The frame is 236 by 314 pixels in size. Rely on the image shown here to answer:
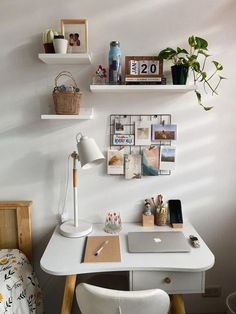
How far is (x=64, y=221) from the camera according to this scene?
186 cm

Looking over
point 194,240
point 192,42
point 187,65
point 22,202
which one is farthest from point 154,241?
point 192,42

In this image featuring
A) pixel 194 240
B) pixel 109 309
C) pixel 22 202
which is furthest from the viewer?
pixel 22 202

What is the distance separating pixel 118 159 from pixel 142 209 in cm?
38

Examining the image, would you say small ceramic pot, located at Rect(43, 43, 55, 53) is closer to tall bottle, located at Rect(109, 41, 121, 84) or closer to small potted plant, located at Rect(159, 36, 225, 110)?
tall bottle, located at Rect(109, 41, 121, 84)

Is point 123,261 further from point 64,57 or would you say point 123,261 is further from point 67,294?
point 64,57

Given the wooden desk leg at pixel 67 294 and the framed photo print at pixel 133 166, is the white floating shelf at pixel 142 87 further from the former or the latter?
the wooden desk leg at pixel 67 294

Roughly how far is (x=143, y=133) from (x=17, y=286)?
1111mm

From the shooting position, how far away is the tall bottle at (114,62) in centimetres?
163

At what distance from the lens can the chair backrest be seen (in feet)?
3.73

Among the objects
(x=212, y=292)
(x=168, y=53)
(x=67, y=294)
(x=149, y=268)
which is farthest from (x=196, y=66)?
(x=212, y=292)

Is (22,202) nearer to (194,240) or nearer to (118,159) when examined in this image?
(118,159)

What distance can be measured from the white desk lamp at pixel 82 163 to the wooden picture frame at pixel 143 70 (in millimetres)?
434

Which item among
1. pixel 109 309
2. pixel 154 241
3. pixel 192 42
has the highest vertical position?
pixel 192 42

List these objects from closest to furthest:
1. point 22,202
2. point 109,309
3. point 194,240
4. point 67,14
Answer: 1. point 109,309
2. point 194,240
3. point 67,14
4. point 22,202
